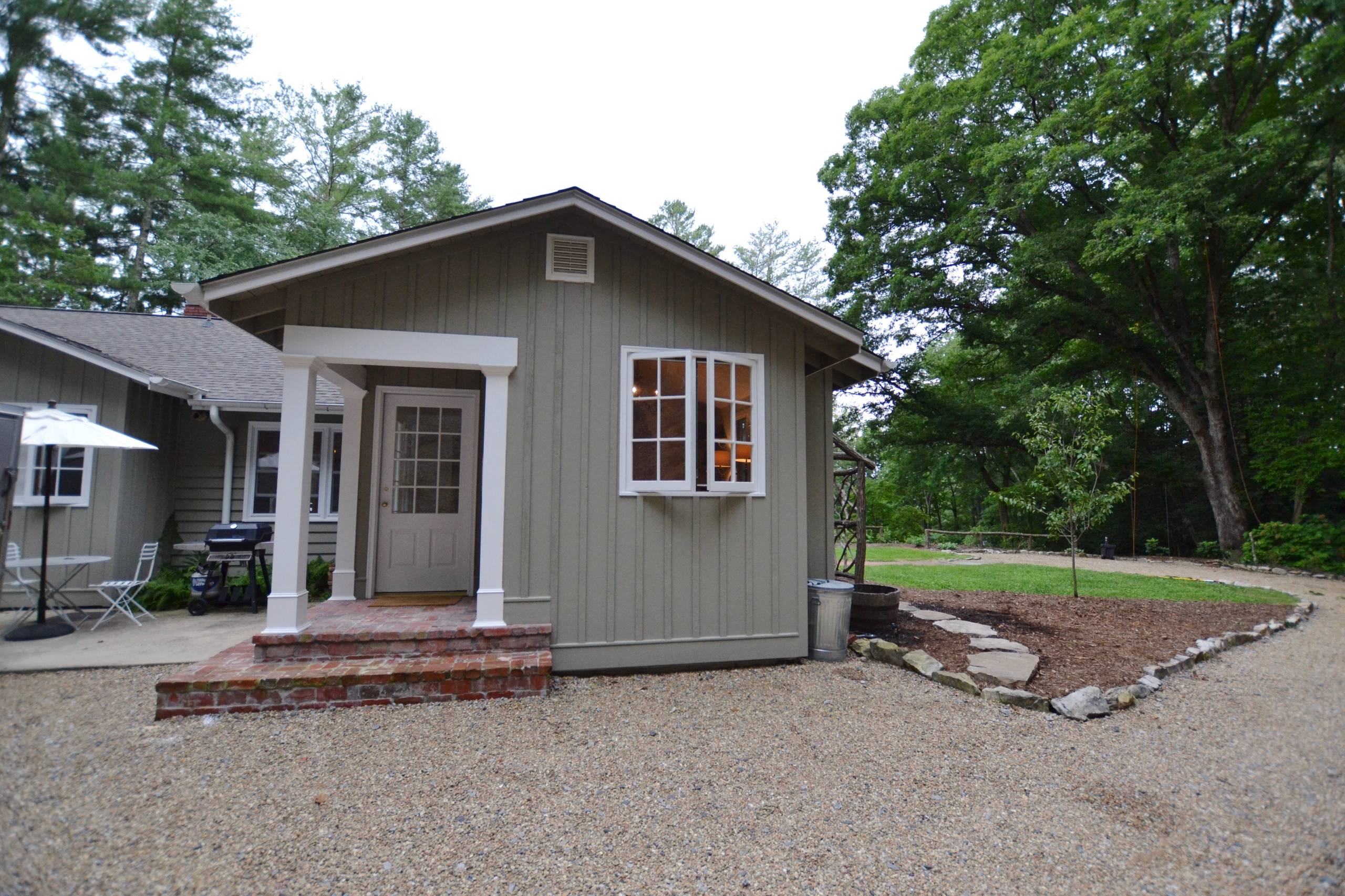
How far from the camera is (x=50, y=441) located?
15.8 feet

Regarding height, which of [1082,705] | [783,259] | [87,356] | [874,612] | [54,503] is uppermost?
[783,259]

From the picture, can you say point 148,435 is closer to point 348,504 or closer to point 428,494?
point 348,504

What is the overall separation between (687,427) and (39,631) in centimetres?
614

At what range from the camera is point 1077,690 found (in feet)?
13.3

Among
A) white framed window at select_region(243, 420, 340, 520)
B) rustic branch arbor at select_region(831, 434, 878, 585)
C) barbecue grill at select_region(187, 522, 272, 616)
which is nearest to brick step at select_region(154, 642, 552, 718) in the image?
barbecue grill at select_region(187, 522, 272, 616)

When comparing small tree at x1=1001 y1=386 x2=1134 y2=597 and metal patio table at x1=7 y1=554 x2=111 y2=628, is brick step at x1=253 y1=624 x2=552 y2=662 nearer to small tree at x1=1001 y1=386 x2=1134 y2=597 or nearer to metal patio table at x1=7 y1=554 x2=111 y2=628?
metal patio table at x1=7 y1=554 x2=111 y2=628

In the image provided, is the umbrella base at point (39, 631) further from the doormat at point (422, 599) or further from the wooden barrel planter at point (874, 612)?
the wooden barrel planter at point (874, 612)

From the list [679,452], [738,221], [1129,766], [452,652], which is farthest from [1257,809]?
[738,221]

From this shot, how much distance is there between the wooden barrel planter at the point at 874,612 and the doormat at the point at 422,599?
3.66m

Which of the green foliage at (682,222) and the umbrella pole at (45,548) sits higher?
the green foliage at (682,222)

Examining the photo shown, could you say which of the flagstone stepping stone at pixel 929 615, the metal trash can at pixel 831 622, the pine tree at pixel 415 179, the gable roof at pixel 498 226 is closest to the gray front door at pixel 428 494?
the gable roof at pixel 498 226

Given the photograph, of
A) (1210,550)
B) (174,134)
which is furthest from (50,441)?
(1210,550)

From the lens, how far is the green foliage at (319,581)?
23.0ft

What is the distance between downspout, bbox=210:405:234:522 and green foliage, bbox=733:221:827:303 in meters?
20.9
